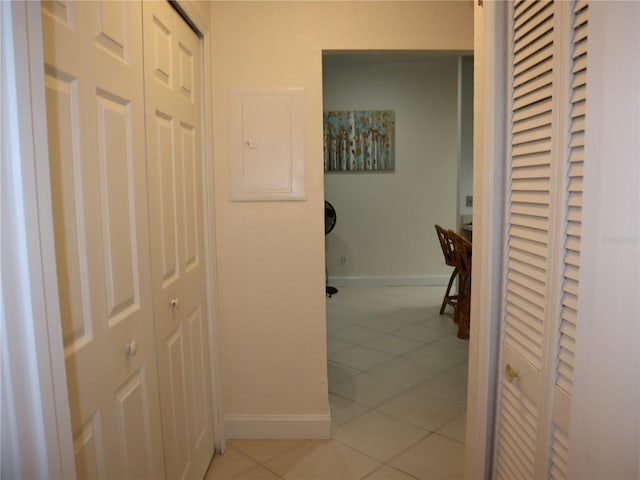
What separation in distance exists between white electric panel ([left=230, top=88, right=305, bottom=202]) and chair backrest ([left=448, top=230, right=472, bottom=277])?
6.81 feet

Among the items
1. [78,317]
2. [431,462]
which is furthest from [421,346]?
[78,317]

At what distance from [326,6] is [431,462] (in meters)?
2.23

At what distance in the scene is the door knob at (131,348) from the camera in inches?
54.6

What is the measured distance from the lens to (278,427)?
8.30ft

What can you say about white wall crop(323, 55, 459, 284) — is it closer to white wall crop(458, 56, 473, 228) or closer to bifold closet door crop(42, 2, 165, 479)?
white wall crop(458, 56, 473, 228)

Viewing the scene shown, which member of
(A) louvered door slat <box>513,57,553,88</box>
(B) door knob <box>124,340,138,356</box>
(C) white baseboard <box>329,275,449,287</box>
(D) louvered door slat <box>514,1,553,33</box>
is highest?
(D) louvered door slat <box>514,1,553,33</box>

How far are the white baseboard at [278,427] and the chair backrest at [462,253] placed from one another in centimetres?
202

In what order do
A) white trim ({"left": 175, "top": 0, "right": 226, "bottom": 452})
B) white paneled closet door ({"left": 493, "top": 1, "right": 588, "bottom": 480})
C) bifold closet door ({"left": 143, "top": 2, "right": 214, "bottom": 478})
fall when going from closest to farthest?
white paneled closet door ({"left": 493, "top": 1, "right": 588, "bottom": 480}) → bifold closet door ({"left": 143, "top": 2, "right": 214, "bottom": 478}) → white trim ({"left": 175, "top": 0, "right": 226, "bottom": 452})

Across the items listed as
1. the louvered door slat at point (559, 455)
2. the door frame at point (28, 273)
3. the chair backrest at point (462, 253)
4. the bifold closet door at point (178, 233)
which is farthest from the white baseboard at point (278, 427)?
the chair backrest at point (462, 253)

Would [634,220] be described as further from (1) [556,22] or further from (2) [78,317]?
(2) [78,317]

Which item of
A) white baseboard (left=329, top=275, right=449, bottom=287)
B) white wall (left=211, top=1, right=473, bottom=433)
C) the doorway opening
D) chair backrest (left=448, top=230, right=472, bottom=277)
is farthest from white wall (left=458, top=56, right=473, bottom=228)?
white wall (left=211, top=1, right=473, bottom=433)

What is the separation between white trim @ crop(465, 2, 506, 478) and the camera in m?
1.31

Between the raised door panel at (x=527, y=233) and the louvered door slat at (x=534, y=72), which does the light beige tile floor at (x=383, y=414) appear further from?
the louvered door slat at (x=534, y=72)

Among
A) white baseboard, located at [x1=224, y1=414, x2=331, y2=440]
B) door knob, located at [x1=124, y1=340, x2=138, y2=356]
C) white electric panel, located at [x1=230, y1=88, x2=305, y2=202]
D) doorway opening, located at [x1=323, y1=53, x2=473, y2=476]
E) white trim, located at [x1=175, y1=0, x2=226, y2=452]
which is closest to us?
door knob, located at [x1=124, y1=340, x2=138, y2=356]
